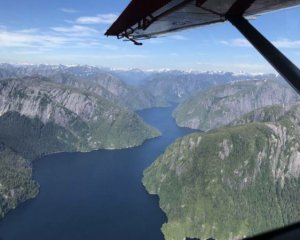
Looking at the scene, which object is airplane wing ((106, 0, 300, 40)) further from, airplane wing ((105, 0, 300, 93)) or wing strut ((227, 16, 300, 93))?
wing strut ((227, 16, 300, 93))

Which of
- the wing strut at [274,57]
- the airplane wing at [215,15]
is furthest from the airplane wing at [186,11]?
the wing strut at [274,57]

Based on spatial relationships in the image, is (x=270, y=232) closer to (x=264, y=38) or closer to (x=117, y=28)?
(x=264, y=38)

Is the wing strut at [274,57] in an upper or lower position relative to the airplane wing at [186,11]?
lower

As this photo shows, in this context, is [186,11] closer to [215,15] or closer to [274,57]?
[215,15]

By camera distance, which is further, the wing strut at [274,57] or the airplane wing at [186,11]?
the airplane wing at [186,11]

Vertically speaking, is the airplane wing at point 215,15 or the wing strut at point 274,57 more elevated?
the airplane wing at point 215,15

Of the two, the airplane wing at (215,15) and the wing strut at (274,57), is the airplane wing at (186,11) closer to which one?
the airplane wing at (215,15)

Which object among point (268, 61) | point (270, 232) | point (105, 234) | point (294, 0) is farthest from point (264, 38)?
point (105, 234)

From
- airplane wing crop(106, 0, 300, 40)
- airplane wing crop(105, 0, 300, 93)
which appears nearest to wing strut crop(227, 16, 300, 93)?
airplane wing crop(105, 0, 300, 93)
